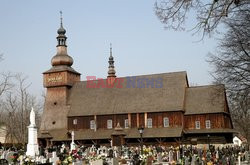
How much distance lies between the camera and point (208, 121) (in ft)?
135

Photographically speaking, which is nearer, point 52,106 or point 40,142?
point 40,142

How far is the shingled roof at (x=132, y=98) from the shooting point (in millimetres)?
43906

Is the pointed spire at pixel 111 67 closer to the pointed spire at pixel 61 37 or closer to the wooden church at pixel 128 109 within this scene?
the wooden church at pixel 128 109

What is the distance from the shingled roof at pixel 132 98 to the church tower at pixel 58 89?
1.43 meters

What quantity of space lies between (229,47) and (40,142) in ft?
116

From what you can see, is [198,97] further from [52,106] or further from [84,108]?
[52,106]

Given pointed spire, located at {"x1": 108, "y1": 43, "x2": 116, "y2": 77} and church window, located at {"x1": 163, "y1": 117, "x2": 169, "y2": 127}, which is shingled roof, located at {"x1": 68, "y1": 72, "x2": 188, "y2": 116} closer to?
church window, located at {"x1": 163, "y1": 117, "x2": 169, "y2": 127}

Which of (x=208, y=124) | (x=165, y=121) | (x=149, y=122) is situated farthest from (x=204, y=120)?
(x=149, y=122)

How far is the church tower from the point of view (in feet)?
163

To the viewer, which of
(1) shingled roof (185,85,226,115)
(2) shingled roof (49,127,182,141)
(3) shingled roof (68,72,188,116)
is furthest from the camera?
(3) shingled roof (68,72,188,116)

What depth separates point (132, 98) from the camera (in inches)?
1826

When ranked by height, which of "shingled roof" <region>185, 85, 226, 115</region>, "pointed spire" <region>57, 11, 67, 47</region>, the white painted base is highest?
"pointed spire" <region>57, 11, 67, 47</region>

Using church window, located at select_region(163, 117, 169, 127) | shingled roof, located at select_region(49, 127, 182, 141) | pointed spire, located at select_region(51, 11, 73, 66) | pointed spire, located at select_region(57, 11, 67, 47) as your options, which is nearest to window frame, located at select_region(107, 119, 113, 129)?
shingled roof, located at select_region(49, 127, 182, 141)

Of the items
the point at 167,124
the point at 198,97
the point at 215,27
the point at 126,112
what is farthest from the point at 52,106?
the point at 215,27
